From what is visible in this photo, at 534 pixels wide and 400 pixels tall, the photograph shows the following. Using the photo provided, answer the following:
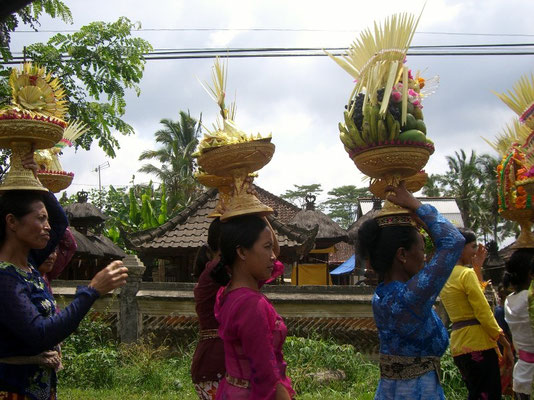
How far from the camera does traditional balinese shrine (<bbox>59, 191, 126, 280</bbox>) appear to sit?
20.7 m

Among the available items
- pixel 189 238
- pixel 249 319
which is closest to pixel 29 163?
pixel 249 319

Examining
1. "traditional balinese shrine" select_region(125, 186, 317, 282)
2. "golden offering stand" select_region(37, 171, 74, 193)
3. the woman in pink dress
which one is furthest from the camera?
"traditional balinese shrine" select_region(125, 186, 317, 282)

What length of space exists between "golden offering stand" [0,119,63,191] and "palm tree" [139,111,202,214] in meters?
27.2

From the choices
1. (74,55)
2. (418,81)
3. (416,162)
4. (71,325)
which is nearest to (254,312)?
(71,325)

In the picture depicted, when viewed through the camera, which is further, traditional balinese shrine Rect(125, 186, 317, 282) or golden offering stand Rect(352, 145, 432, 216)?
traditional balinese shrine Rect(125, 186, 317, 282)

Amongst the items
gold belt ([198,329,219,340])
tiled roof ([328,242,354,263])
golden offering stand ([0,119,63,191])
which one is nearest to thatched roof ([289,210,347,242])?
tiled roof ([328,242,354,263])

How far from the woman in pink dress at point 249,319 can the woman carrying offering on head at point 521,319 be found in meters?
2.75

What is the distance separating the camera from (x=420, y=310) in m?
2.82

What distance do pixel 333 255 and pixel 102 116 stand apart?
24926mm

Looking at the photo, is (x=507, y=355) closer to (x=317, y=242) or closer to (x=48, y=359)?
(x=48, y=359)

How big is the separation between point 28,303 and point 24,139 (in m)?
1.25

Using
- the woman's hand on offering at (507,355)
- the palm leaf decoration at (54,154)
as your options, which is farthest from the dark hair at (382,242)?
the woman's hand on offering at (507,355)

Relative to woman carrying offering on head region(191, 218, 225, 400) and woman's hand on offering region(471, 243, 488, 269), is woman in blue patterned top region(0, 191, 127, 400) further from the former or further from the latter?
woman's hand on offering region(471, 243, 488, 269)

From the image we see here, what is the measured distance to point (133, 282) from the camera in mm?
9188
